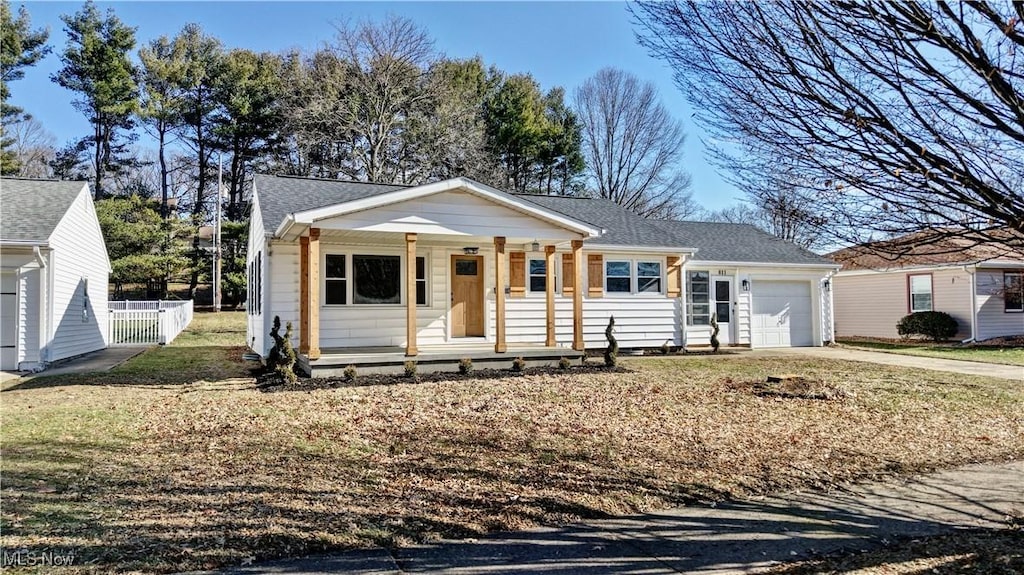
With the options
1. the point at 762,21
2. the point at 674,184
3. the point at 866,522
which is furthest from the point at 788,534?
the point at 674,184

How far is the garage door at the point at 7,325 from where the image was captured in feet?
39.9

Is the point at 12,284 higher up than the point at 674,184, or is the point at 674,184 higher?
the point at 674,184

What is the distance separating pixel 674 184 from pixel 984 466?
2876 centimetres

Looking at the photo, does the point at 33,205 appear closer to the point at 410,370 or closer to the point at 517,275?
the point at 410,370

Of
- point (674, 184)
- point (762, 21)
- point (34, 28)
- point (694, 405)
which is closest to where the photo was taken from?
point (762, 21)

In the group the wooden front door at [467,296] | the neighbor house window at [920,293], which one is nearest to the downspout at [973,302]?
the neighbor house window at [920,293]

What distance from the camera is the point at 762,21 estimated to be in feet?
9.77

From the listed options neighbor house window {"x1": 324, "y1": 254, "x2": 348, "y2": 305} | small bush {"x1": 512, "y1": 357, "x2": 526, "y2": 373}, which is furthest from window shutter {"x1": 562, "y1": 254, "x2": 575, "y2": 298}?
neighbor house window {"x1": 324, "y1": 254, "x2": 348, "y2": 305}

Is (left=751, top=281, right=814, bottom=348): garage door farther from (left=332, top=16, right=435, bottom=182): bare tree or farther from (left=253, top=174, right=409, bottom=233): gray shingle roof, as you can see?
(left=332, top=16, right=435, bottom=182): bare tree

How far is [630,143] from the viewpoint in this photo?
32.3 metres

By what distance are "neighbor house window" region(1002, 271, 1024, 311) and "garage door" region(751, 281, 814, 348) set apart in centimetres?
729

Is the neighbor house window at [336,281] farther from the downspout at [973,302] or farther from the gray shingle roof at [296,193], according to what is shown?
the downspout at [973,302]

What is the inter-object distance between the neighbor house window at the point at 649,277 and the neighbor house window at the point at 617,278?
0.99 feet

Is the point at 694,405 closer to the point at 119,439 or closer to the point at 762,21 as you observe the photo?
the point at 762,21
